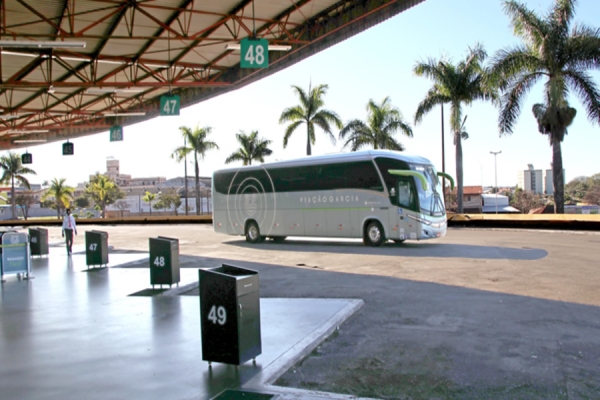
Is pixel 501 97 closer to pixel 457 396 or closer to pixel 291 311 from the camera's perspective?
pixel 291 311

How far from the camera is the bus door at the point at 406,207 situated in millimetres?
18781

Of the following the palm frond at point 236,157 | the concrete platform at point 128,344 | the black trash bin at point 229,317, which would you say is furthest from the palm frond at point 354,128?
the black trash bin at point 229,317

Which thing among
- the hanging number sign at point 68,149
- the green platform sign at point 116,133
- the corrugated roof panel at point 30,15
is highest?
the corrugated roof panel at point 30,15

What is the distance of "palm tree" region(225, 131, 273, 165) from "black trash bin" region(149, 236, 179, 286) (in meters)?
38.4

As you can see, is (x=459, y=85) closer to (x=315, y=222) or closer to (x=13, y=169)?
Answer: (x=315, y=222)

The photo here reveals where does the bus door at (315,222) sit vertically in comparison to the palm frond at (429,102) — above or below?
below

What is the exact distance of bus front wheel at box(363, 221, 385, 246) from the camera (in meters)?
19.8

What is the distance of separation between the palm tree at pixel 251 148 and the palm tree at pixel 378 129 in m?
11.3

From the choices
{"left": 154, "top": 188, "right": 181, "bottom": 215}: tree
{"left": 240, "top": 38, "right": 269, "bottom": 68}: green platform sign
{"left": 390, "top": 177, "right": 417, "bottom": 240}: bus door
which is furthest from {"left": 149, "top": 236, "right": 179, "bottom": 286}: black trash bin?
{"left": 154, "top": 188, "right": 181, "bottom": 215}: tree

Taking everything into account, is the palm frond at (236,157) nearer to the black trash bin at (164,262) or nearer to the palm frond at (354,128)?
the palm frond at (354,128)

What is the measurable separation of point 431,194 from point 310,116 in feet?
70.3

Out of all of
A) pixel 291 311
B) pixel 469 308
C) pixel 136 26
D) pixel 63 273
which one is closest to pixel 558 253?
pixel 469 308

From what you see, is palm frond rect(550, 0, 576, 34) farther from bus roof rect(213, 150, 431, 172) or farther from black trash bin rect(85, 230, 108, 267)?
black trash bin rect(85, 230, 108, 267)

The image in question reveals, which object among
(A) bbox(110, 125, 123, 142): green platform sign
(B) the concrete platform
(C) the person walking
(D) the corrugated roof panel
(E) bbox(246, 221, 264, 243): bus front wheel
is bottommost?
(B) the concrete platform
